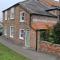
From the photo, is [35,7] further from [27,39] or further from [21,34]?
[27,39]

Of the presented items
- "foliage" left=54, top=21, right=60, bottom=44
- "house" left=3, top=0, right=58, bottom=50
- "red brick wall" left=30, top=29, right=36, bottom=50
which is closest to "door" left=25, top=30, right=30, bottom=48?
"house" left=3, top=0, right=58, bottom=50

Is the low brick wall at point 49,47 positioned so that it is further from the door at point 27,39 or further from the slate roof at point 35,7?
the slate roof at point 35,7

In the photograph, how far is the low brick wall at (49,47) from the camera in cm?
2261

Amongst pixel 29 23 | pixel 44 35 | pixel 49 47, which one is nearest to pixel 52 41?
pixel 49 47

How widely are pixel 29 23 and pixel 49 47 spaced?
21.0 feet

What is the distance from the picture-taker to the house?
92.0 ft

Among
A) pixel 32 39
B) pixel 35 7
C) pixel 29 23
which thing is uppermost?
pixel 35 7

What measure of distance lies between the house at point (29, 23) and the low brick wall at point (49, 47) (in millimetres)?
1359

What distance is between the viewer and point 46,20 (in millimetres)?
30984

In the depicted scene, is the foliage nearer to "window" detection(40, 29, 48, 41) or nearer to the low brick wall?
the low brick wall

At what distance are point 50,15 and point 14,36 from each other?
6421 mm

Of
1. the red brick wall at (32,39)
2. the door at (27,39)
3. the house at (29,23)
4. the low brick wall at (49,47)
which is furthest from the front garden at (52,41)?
the door at (27,39)

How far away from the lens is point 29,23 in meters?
29.1

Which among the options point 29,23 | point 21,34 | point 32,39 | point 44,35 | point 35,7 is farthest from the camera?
point 35,7
